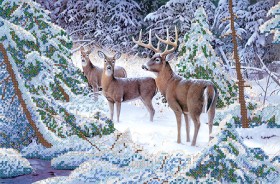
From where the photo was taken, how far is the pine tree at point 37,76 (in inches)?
265

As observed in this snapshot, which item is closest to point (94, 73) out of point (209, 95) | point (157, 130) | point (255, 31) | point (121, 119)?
point (121, 119)

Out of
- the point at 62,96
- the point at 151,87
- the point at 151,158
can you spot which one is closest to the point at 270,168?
the point at 151,158

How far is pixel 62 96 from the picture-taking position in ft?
24.0

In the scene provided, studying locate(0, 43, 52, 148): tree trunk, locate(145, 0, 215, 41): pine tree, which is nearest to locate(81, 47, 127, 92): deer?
locate(0, 43, 52, 148): tree trunk

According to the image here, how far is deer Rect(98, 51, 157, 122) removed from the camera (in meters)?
9.55

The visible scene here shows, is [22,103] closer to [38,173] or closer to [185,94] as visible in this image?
[38,173]

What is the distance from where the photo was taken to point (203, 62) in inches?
386

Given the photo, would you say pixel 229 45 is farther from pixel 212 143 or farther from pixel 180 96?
pixel 212 143

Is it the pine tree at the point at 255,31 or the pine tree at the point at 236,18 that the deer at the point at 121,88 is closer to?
the pine tree at the point at 255,31

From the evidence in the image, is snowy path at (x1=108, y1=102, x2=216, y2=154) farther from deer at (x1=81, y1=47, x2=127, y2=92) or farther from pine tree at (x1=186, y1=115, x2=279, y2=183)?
pine tree at (x1=186, y1=115, x2=279, y2=183)

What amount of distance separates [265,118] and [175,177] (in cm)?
414

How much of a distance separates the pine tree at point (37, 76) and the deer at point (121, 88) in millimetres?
1942

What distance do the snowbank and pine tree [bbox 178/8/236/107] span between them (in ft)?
14.4

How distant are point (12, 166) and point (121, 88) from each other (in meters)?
3.66
